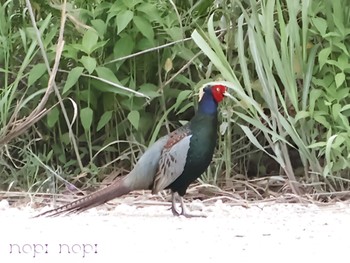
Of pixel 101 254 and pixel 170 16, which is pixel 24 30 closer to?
pixel 170 16

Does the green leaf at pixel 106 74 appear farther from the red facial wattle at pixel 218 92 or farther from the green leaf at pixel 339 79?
the green leaf at pixel 339 79

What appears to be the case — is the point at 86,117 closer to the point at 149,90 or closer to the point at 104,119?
the point at 104,119

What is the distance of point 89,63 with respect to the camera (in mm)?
4285

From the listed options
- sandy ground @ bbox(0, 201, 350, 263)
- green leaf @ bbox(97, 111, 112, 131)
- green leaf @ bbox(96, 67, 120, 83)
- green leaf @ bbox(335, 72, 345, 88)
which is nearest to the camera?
sandy ground @ bbox(0, 201, 350, 263)

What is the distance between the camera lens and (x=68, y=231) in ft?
11.2

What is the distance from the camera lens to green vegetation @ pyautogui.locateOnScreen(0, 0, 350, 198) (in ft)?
13.5

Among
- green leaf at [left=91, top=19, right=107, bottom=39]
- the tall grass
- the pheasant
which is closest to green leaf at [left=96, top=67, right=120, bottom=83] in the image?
green leaf at [left=91, top=19, right=107, bottom=39]

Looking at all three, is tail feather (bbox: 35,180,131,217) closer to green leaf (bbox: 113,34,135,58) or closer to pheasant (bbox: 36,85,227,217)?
pheasant (bbox: 36,85,227,217)

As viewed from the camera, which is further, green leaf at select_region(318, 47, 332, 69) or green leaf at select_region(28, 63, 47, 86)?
green leaf at select_region(28, 63, 47, 86)

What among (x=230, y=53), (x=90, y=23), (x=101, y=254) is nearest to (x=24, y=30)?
(x=90, y=23)

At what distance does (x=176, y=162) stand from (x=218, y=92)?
32cm

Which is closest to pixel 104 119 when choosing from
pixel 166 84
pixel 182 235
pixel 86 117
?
pixel 86 117

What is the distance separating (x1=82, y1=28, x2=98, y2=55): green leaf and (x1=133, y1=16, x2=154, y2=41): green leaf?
0.19 m

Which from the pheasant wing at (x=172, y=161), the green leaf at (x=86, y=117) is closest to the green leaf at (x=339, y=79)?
the pheasant wing at (x=172, y=161)
